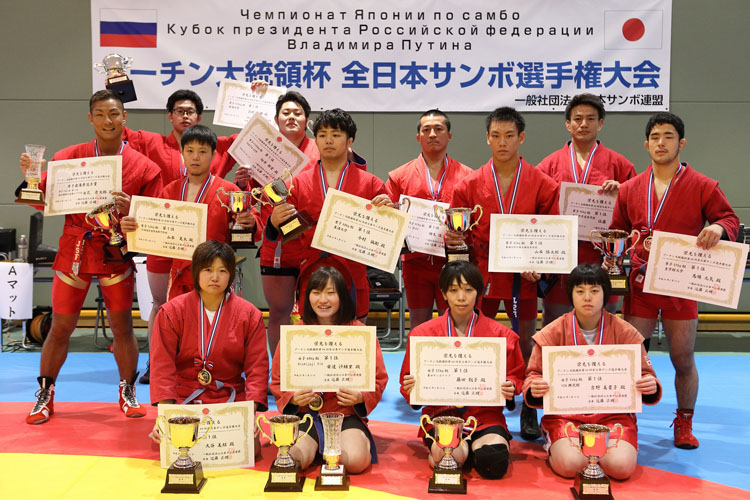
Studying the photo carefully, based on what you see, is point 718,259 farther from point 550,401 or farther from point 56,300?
point 56,300

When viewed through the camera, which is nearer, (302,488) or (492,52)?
(302,488)

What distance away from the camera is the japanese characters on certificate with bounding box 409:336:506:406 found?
327cm

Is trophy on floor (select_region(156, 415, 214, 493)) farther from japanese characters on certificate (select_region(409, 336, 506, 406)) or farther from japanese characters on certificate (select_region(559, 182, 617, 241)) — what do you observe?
japanese characters on certificate (select_region(559, 182, 617, 241))

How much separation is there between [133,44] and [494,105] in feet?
12.8

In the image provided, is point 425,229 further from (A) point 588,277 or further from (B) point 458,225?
(A) point 588,277

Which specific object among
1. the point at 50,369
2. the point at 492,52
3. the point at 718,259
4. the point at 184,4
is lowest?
the point at 50,369

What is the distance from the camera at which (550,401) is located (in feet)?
10.8

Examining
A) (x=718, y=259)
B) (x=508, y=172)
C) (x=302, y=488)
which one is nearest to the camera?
(x=302, y=488)

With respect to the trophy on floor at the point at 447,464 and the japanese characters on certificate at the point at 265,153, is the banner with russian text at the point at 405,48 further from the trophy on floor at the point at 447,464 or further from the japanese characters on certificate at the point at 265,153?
the trophy on floor at the point at 447,464

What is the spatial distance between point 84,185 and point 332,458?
2257mm

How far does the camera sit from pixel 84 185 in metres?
4.12

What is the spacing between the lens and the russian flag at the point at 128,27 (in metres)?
7.31

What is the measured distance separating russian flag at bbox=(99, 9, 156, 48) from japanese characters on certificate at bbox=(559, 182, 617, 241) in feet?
16.6

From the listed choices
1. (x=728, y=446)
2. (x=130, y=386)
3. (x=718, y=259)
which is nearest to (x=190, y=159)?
(x=130, y=386)
